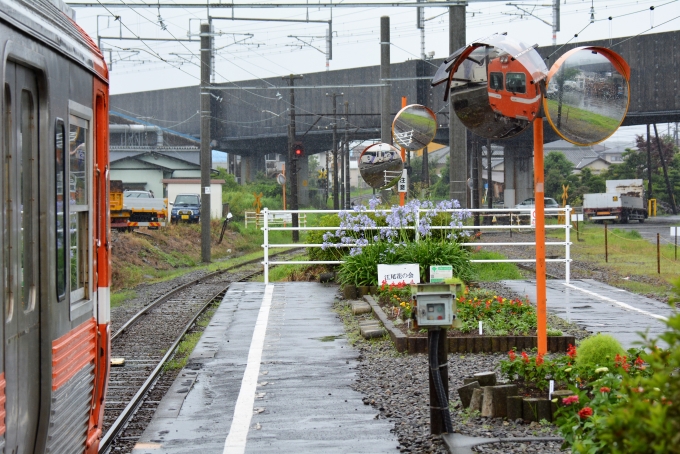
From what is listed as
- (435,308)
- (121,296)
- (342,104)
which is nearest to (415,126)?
(121,296)

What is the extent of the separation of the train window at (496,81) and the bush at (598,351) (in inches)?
93.1

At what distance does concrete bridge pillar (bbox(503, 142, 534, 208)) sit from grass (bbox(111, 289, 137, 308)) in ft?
139

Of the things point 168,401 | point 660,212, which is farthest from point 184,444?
point 660,212

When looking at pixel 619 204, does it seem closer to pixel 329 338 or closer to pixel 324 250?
pixel 324 250

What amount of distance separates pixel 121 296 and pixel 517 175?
45.4 metres

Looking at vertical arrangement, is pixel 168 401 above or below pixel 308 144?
below

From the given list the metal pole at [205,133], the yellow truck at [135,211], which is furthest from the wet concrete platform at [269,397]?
the yellow truck at [135,211]

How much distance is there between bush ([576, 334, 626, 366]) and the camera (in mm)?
7012

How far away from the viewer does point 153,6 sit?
65.7 feet

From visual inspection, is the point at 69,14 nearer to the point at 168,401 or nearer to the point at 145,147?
the point at 168,401

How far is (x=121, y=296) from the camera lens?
2011 cm

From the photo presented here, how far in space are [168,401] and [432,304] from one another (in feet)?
9.67

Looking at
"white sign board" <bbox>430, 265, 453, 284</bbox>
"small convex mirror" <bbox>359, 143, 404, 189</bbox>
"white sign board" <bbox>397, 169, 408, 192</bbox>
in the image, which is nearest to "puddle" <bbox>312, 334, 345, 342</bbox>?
"white sign board" <bbox>430, 265, 453, 284</bbox>

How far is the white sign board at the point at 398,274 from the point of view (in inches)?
536
